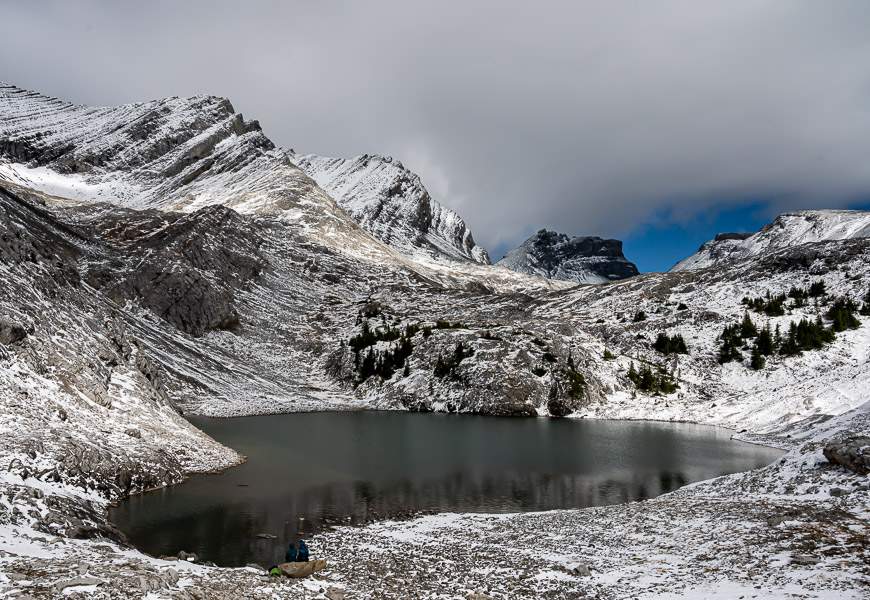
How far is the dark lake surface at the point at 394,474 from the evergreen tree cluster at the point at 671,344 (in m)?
31.6

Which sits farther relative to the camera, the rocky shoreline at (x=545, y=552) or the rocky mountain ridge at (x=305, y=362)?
the rocky mountain ridge at (x=305, y=362)

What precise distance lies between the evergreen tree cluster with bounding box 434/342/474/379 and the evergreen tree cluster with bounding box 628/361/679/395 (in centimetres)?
3271

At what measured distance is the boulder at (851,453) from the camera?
31292 millimetres

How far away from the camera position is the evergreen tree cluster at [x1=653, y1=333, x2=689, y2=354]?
121938mm

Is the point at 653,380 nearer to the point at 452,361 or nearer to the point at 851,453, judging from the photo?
the point at 452,361

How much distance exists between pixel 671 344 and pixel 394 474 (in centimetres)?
8823

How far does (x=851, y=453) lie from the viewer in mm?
32250

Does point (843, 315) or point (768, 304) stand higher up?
point (768, 304)

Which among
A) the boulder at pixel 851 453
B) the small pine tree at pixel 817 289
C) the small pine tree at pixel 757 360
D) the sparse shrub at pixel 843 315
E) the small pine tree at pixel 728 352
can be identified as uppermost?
the small pine tree at pixel 817 289

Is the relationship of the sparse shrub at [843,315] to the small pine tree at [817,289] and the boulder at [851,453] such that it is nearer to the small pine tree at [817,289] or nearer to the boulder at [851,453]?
the small pine tree at [817,289]

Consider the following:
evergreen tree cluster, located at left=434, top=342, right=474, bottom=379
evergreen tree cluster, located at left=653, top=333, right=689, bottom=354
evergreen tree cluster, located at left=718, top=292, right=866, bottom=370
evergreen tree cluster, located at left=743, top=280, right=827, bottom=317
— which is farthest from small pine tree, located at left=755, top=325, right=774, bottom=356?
evergreen tree cluster, located at left=434, top=342, right=474, bottom=379

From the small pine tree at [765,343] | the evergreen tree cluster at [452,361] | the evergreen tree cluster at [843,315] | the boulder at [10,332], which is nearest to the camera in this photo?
the boulder at [10,332]

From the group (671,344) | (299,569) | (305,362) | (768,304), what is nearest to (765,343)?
(671,344)

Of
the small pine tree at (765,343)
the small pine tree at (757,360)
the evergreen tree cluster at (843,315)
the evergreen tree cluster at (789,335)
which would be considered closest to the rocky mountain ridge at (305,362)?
the evergreen tree cluster at (843,315)
